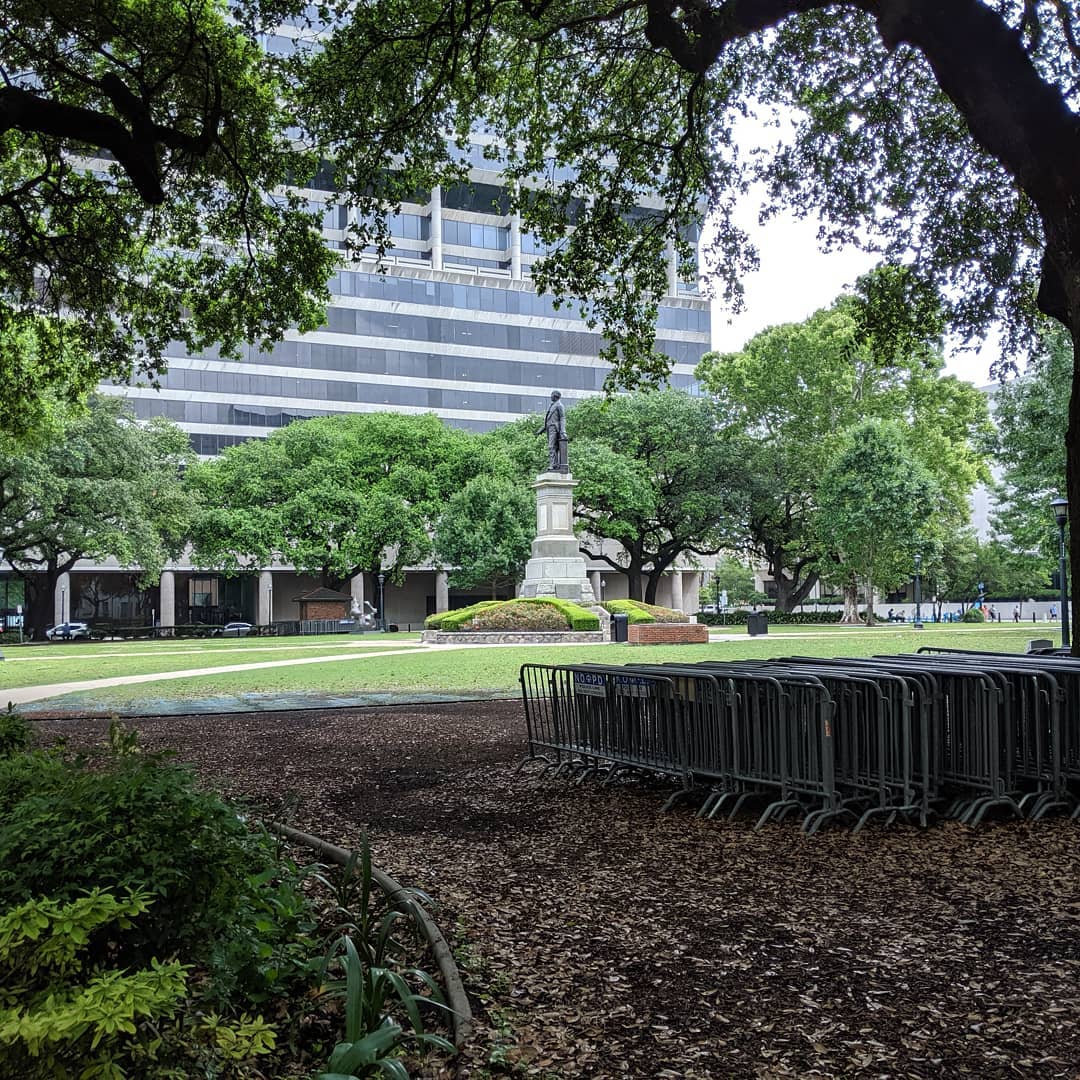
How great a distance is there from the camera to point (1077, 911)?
516cm

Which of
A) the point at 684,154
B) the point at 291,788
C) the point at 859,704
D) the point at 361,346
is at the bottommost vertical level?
the point at 291,788

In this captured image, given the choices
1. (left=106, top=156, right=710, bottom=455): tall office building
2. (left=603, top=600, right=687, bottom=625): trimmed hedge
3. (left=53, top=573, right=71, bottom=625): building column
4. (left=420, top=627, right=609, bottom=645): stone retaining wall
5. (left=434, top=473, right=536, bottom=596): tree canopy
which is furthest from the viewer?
(left=106, top=156, right=710, bottom=455): tall office building

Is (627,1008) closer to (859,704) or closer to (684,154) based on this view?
(859,704)

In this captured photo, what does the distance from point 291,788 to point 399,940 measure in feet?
15.2

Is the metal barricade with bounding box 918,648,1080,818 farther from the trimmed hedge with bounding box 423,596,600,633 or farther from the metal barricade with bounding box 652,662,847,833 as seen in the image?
the trimmed hedge with bounding box 423,596,600,633

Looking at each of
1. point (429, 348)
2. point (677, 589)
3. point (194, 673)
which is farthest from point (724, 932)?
point (677, 589)

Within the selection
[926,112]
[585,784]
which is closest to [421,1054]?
[585,784]

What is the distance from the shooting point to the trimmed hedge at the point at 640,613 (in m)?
40.1

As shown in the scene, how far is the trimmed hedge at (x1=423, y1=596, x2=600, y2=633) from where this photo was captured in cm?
3703

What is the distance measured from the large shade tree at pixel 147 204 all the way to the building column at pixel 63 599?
52.3m

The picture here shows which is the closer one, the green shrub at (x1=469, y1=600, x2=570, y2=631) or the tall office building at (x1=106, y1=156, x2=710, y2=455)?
the green shrub at (x1=469, y1=600, x2=570, y2=631)

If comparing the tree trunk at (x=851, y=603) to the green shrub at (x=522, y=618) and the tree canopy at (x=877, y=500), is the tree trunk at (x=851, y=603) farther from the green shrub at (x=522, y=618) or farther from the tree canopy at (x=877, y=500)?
the green shrub at (x=522, y=618)

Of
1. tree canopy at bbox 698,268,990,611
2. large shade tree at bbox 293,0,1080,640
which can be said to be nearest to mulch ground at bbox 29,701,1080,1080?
large shade tree at bbox 293,0,1080,640

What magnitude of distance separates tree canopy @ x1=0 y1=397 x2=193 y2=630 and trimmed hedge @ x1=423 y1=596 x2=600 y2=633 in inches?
627
